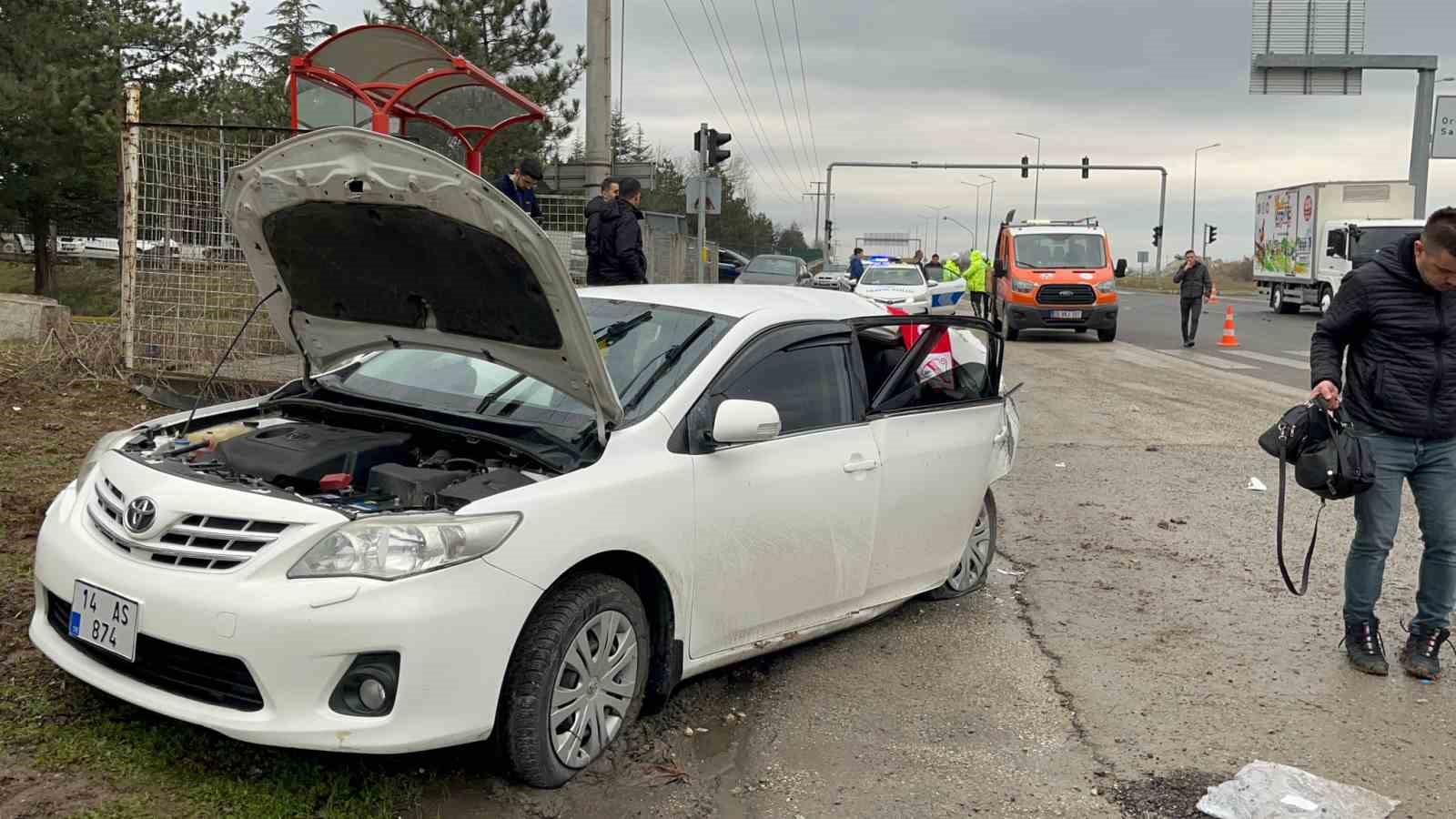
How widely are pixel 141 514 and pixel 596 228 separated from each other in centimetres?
729

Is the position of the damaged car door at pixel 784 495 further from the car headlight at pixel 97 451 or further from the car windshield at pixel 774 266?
the car windshield at pixel 774 266

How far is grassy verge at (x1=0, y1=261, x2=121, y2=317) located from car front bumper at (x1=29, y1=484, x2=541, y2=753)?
2190cm

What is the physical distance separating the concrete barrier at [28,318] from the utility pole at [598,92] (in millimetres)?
5515

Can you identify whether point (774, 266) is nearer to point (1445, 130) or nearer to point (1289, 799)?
point (1445, 130)

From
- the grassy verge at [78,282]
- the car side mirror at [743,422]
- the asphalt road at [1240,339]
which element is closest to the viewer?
the car side mirror at [743,422]

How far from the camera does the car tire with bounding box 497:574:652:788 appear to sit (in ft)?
11.5

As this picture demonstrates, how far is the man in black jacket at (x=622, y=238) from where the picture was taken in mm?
10414

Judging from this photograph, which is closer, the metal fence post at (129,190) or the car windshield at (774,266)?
the metal fence post at (129,190)

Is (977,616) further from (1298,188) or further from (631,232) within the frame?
(1298,188)

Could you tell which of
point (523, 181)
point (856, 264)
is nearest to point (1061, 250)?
point (856, 264)

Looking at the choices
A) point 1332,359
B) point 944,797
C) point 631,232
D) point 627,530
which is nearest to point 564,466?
point 627,530

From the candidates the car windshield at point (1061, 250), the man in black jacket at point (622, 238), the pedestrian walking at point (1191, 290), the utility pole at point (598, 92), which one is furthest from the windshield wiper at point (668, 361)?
the car windshield at point (1061, 250)

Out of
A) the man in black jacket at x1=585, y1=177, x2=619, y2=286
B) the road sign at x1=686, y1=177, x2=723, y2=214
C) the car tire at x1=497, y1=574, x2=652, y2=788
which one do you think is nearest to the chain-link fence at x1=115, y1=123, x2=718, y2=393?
the man in black jacket at x1=585, y1=177, x2=619, y2=286

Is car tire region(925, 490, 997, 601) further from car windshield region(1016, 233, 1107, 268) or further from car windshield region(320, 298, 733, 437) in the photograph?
car windshield region(1016, 233, 1107, 268)
